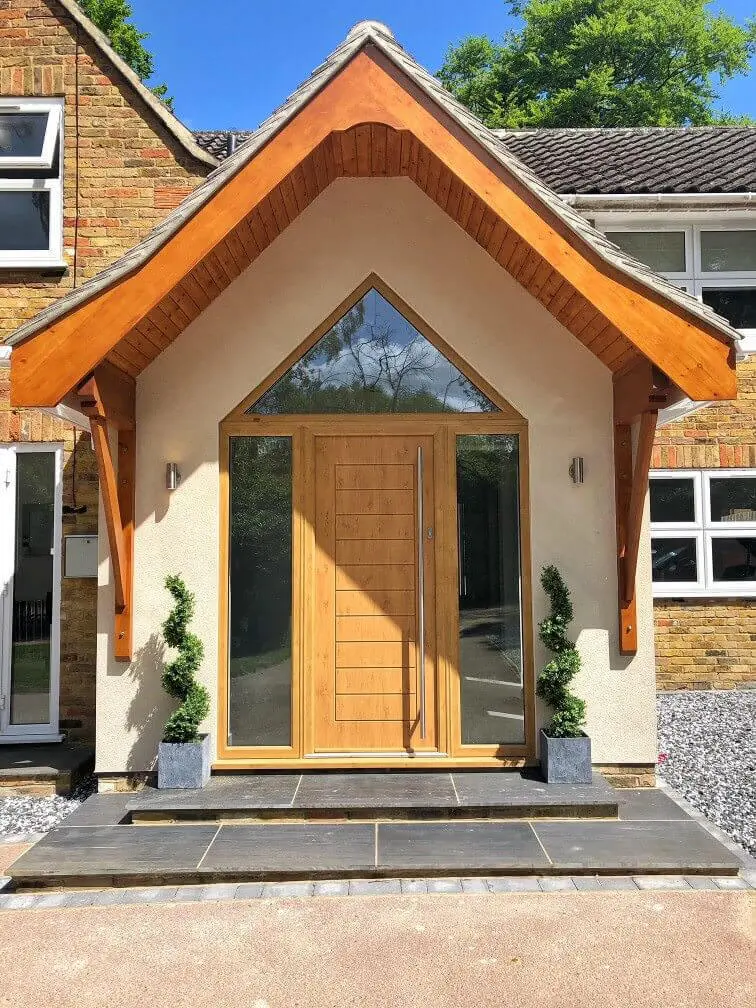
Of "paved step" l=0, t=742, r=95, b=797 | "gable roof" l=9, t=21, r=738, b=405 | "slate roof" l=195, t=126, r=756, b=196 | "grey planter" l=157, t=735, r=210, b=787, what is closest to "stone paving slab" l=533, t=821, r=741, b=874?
"grey planter" l=157, t=735, r=210, b=787

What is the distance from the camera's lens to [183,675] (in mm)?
5840

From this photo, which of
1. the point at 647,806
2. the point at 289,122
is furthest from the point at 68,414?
the point at 647,806

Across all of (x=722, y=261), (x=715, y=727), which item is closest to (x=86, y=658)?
(x=715, y=727)

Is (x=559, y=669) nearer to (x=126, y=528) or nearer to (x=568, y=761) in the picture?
(x=568, y=761)

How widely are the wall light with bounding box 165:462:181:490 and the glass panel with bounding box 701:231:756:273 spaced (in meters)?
7.47

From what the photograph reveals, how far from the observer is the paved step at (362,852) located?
4.67m

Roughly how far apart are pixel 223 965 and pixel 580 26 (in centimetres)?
3176

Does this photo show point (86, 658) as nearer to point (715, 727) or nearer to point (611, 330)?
point (611, 330)

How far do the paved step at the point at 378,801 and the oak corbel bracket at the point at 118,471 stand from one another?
1.25 m

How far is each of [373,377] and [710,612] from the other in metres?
6.06

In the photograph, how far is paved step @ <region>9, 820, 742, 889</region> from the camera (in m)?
4.67

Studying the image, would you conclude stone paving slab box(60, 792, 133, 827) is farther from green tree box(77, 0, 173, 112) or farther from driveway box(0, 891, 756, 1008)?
green tree box(77, 0, 173, 112)

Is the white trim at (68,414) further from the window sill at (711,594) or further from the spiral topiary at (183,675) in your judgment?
the window sill at (711,594)

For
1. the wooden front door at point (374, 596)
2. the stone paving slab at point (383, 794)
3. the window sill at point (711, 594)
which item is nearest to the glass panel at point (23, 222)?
the wooden front door at point (374, 596)
